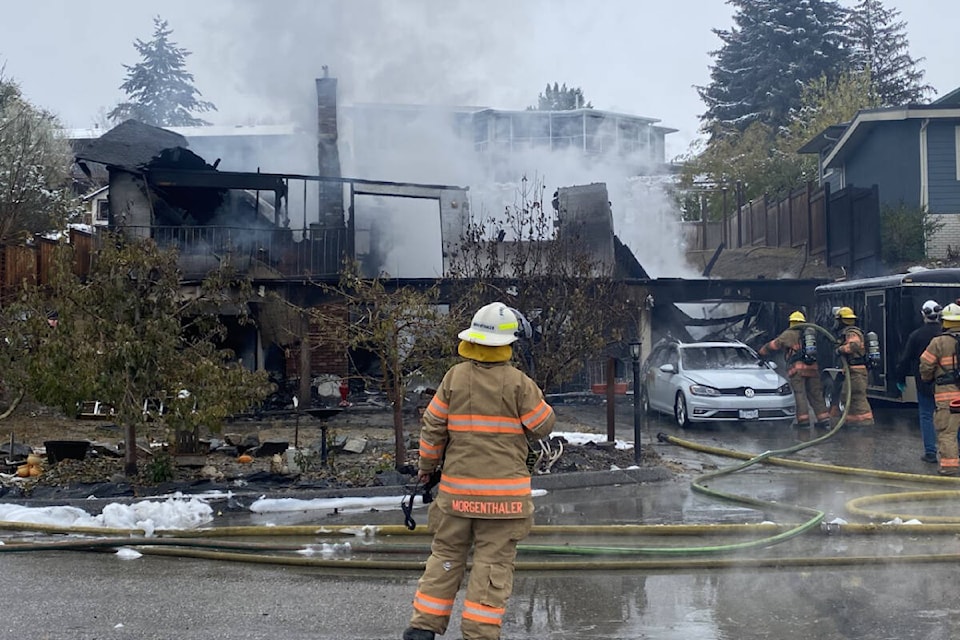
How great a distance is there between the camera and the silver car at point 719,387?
1413cm

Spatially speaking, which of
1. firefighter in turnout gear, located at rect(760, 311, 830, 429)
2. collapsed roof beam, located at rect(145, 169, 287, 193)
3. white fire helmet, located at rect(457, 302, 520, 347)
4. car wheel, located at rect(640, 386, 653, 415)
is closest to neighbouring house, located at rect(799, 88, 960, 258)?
car wheel, located at rect(640, 386, 653, 415)

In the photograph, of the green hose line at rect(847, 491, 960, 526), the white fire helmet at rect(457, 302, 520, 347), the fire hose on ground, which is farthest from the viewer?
the green hose line at rect(847, 491, 960, 526)

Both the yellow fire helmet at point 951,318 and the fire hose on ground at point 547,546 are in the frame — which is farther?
the yellow fire helmet at point 951,318

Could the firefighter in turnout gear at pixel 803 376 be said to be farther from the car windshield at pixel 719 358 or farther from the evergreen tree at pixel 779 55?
the evergreen tree at pixel 779 55

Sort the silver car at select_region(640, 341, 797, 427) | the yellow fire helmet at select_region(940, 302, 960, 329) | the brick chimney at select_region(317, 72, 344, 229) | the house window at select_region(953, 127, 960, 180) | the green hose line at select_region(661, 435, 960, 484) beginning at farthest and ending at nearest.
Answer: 1. the brick chimney at select_region(317, 72, 344, 229)
2. the house window at select_region(953, 127, 960, 180)
3. the silver car at select_region(640, 341, 797, 427)
4. the yellow fire helmet at select_region(940, 302, 960, 329)
5. the green hose line at select_region(661, 435, 960, 484)

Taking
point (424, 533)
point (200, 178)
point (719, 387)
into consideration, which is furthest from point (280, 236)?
point (424, 533)

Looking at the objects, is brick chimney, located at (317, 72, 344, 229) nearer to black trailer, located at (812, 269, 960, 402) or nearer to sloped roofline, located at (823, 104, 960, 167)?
sloped roofline, located at (823, 104, 960, 167)

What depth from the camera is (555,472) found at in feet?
32.7

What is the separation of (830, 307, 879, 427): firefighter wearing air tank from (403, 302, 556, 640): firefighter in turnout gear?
9.76 meters

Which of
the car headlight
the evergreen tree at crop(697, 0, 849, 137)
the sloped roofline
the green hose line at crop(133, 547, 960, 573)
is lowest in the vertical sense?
the green hose line at crop(133, 547, 960, 573)

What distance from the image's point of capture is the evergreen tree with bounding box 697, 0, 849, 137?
41.3m

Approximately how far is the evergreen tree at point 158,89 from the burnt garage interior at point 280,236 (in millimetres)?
32118

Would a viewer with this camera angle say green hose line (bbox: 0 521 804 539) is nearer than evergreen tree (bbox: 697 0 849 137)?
Yes

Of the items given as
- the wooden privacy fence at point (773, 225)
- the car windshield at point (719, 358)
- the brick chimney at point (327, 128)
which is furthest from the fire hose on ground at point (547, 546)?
the wooden privacy fence at point (773, 225)
